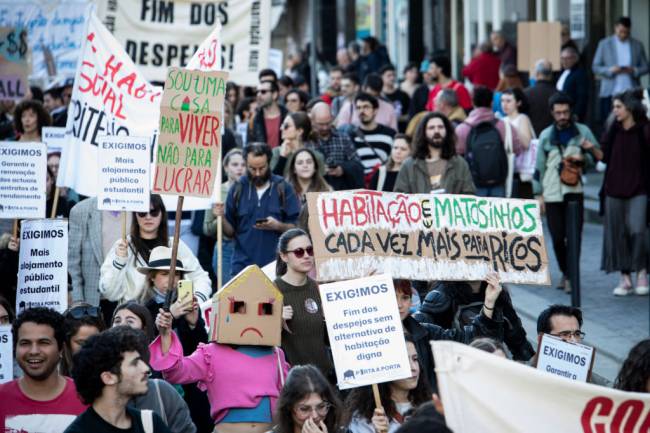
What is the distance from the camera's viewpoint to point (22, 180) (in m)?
9.12

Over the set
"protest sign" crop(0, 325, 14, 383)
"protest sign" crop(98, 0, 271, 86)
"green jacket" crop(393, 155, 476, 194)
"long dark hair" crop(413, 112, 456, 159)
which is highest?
"protest sign" crop(98, 0, 271, 86)

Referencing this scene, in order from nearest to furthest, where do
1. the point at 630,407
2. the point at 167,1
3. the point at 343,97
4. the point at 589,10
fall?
the point at 630,407
the point at 167,1
the point at 343,97
the point at 589,10

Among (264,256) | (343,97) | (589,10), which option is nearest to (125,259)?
(264,256)

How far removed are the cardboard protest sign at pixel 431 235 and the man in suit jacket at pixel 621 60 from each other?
10593mm

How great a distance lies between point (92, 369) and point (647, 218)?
8625 mm

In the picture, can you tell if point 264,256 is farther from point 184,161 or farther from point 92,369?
point 92,369

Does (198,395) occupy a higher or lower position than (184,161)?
lower

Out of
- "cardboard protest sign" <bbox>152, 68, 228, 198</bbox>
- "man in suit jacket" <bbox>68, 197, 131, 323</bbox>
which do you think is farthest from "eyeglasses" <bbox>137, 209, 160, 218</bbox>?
"cardboard protest sign" <bbox>152, 68, 228, 198</bbox>

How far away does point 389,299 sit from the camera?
22.8 ft

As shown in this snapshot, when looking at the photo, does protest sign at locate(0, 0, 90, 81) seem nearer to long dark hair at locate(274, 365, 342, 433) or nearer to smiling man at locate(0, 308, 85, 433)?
smiling man at locate(0, 308, 85, 433)

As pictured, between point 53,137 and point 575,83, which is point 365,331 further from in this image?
point 575,83

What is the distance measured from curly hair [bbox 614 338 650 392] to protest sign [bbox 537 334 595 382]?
0.35 meters

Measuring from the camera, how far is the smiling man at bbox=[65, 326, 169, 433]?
18.2 ft

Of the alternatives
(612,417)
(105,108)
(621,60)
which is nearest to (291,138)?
(105,108)
